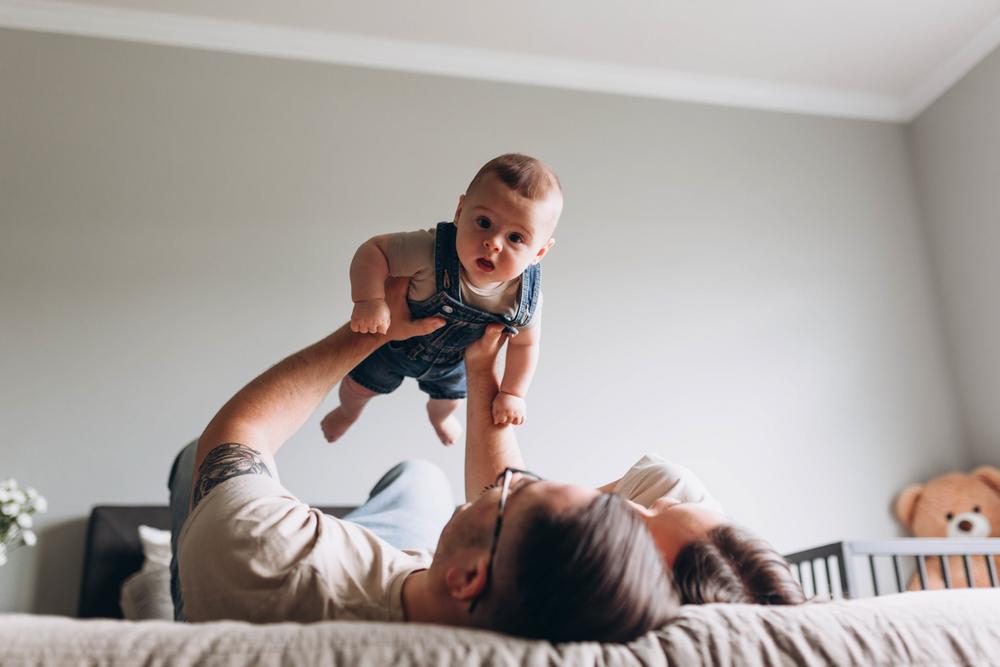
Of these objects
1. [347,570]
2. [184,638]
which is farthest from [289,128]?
[184,638]

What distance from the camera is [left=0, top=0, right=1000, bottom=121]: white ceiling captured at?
2.59 m

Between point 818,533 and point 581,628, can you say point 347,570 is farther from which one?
point 818,533

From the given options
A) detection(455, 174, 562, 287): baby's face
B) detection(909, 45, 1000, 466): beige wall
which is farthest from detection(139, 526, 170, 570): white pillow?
detection(909, 45, 1000, 466): beige wall

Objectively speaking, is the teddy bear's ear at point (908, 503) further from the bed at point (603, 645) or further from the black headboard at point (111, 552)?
the black headboard at point (111, 552)

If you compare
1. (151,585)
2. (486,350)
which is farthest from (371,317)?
(151,585)

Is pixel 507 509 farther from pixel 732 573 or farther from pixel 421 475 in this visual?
pixel 421 475

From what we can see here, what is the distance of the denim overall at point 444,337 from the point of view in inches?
49.3

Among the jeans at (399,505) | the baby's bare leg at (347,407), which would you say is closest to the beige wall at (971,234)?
the jeans at (399,505)

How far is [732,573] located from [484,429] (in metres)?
0.52

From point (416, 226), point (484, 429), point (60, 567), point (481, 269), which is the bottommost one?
point (60, 567)

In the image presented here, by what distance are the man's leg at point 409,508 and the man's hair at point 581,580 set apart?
2.01 ft

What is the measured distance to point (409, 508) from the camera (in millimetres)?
1382

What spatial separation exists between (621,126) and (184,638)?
2.66 meters

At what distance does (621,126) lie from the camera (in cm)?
296
